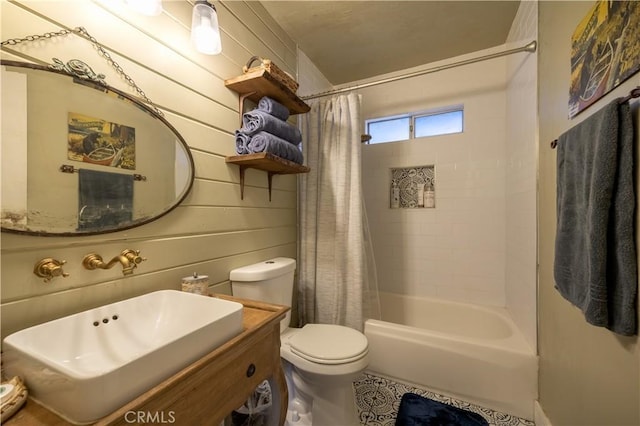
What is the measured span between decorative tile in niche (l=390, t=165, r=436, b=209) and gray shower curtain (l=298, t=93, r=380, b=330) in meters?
0.83

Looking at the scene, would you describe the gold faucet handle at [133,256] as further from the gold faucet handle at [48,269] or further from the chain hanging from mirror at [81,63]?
the chain hanging from mirror at [81,63]

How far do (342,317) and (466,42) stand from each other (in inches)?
94.0

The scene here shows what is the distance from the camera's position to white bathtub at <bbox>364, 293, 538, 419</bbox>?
58.5 inches

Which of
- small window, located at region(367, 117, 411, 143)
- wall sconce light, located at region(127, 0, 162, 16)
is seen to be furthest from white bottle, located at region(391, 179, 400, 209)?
wall sconce light, located at region(127, 0, 162, 16)

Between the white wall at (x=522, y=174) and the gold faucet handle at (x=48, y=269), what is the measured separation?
6.98ft

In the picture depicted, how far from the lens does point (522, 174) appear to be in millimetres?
1732

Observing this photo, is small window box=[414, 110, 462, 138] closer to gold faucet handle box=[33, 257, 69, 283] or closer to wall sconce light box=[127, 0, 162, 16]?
wall sconce light box=[127, 0, 162, 16]

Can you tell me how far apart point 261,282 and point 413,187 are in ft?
5.94

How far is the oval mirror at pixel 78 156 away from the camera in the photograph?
0.69m

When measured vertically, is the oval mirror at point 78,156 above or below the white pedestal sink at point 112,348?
above

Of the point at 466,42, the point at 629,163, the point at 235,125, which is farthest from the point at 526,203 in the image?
the point at 235,125

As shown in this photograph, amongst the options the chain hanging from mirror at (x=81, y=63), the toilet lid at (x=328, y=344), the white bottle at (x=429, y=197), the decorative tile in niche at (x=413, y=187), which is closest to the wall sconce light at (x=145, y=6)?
the chain hanging from mirror at (x=81, y=63)

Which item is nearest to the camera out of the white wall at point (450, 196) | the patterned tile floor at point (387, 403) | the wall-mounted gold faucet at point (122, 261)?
the wall-mounted gold faucet at point (122, 261)

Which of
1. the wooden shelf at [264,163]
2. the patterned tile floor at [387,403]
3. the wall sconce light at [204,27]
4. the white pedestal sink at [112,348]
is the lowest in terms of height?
the patterned tile floor at [387,403]
